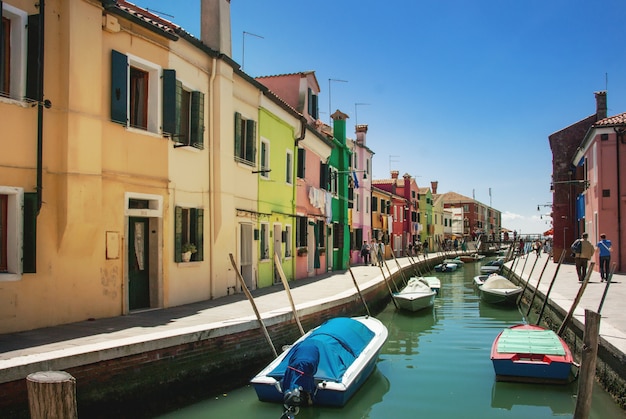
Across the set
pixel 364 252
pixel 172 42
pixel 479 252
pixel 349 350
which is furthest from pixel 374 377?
pixel 479 252

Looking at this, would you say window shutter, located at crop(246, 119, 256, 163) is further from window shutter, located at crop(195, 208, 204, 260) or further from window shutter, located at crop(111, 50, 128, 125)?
window shutter, located at crop(111, 50, 128, 125)

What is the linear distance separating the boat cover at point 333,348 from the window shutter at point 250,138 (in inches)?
269

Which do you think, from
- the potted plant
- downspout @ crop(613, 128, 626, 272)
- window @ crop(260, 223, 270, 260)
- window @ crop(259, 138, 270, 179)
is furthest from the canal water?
downspout @ crop(613, 128, 626, 272)

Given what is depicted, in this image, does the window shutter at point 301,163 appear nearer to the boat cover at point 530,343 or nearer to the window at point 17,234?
Answer: the boat cover at point 530,343

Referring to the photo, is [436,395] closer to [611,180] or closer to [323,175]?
[323,175]

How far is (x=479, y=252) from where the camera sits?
67.8m

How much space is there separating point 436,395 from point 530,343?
222cm

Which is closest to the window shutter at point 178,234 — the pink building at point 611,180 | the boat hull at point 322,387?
the boat hull at point 322,387

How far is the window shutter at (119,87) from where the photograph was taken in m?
9.58

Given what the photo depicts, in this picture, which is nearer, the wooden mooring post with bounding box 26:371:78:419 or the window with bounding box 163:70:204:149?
the wooden mooring post with bounding box 26:371:78:419

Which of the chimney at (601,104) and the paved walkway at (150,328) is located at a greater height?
the chimney at (601,104)

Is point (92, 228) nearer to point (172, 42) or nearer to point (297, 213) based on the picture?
point (172, 42)

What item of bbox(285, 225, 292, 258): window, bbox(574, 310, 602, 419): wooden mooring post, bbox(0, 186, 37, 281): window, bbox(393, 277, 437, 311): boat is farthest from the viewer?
bbox(285, 225, 292, 258): window

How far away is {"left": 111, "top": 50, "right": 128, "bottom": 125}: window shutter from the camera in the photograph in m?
9.58
